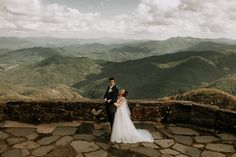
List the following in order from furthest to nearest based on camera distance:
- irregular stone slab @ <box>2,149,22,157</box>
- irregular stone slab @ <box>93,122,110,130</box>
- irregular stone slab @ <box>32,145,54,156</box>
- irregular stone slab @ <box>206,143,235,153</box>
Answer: irregular stone slab @ <box>93,122,110,130</box> < irregular stone slab @ <box>206,143,235,153</box> < irregular stone slab @ <box>32,145,54,156</box> < irregular stone slab @ <box>2,149,22,157</box>

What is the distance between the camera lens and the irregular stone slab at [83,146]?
5910 mm

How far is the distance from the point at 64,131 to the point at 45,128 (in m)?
Result: 0.56

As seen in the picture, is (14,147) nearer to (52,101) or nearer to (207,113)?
(52,101)

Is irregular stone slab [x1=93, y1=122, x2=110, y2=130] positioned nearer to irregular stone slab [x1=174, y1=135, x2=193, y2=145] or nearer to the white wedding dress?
the white wedding dress

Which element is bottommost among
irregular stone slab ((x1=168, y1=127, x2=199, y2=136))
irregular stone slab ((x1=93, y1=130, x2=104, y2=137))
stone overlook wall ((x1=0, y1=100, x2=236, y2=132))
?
irregular stone slab ((x1=93, y1=130, x2=104, y2=137))

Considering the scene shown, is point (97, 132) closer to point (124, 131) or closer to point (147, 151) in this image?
point (124, 131)

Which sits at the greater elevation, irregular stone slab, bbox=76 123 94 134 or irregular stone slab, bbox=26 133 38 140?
irregular stone slab, bbox=76 123 94 134

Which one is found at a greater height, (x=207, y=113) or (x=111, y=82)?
(x=111, y=82)

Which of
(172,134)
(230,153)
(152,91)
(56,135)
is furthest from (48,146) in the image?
(152,91)

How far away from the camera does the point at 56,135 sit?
670 centimetres

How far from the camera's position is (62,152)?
5719 mm

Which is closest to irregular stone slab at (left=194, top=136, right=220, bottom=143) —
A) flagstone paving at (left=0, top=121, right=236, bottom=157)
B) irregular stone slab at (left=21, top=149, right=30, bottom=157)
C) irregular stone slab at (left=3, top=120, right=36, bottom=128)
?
flagstone paving at (left=0, top=121, right=236, bottom=157)

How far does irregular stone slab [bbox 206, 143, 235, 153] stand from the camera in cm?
603

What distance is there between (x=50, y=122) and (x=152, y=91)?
171595 millimetres
